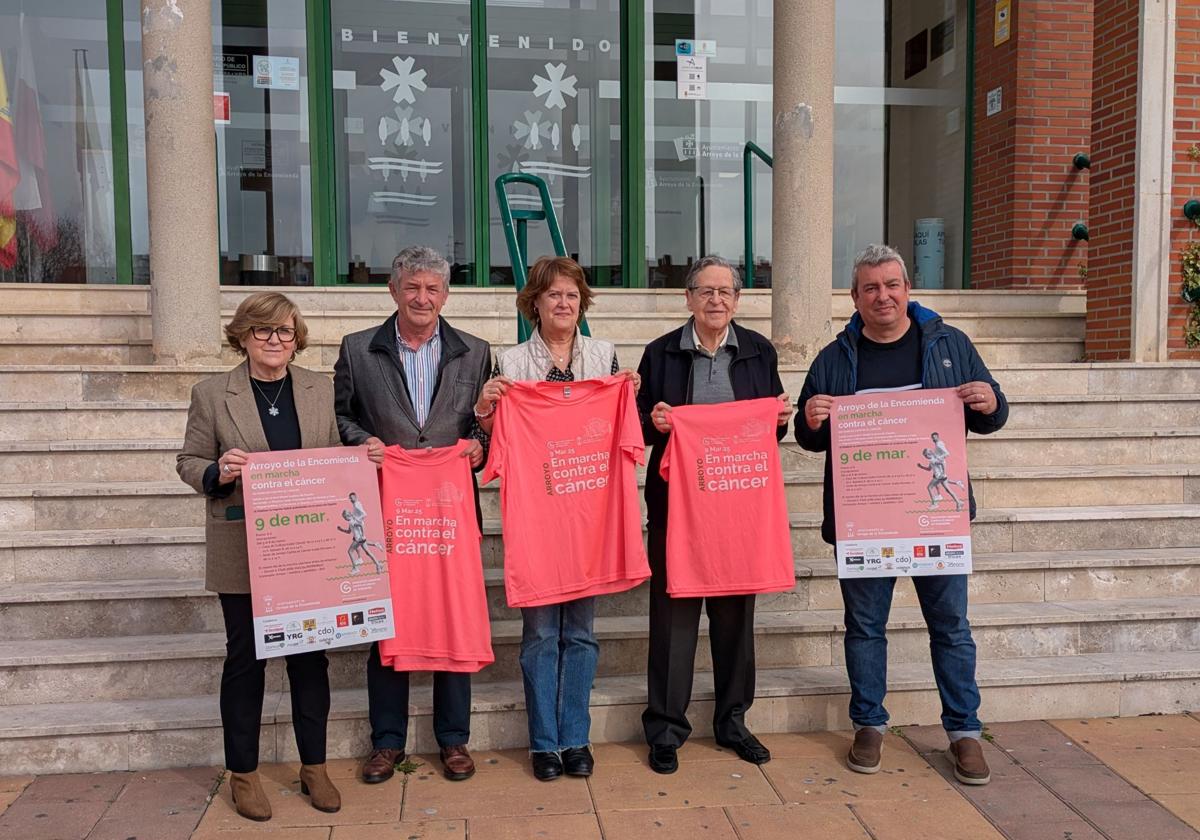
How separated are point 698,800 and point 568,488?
50.7 inches

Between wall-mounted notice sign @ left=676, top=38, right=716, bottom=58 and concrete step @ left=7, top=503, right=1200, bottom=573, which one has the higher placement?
wall-mounted notice sign @ left=676, top=38, right=716, bottom=58

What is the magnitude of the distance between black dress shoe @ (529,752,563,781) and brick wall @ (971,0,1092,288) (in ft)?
22.9

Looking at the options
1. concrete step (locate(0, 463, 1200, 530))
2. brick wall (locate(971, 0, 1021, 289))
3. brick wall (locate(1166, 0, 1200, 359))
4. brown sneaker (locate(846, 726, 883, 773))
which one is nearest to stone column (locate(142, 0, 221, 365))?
concrete step (locate(0, 463, 1200, 530))

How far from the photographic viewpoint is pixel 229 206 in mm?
9055

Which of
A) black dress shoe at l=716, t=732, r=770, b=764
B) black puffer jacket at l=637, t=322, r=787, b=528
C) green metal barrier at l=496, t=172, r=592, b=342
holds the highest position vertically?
green metal barrier at l=496, t=172, r=592, b=342

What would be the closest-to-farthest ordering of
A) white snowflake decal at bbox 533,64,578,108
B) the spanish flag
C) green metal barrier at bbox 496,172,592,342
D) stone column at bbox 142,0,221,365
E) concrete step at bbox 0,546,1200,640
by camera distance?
concrete step at bbox 0,546,1200,640 → stone column at bbox 142,0,221,365 → green metal barrier at bbox 496,172,592,342 → the spanish flag → white snowflake decal at bbox 533,64,578,108

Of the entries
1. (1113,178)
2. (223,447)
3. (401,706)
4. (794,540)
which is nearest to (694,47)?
(1113,178)

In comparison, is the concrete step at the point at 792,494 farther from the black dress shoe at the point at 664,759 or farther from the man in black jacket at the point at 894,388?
the black dress shoe at the point at 664,759

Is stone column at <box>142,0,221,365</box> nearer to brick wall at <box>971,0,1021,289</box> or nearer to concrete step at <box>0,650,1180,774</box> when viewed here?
concrete step at <box>0,650,1180,774</box>

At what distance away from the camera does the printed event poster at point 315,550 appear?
360 cm

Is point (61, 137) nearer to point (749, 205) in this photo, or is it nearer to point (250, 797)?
point (749, 205)

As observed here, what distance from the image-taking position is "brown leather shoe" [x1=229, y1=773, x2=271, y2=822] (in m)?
3.69

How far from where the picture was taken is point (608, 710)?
439cm

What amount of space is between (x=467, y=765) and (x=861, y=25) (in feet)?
29.0
